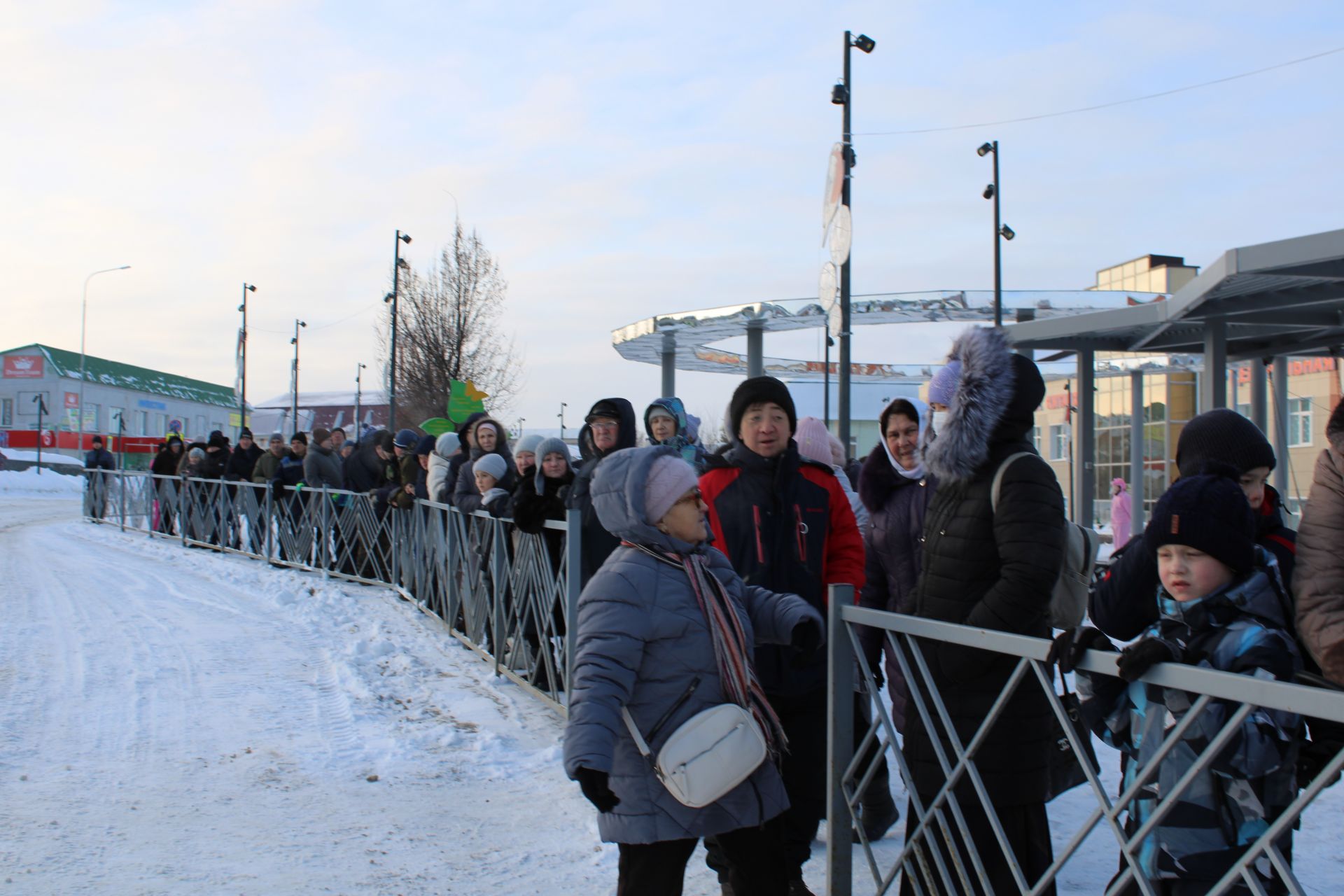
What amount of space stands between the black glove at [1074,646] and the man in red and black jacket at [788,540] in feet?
3.92

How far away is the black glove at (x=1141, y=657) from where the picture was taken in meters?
1.74

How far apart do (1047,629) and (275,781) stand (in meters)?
3.34

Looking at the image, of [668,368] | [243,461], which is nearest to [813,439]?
[243,461]

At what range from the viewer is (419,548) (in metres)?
8.80

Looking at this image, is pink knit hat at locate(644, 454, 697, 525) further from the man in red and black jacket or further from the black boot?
the black boot

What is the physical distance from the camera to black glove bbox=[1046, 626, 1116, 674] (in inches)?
74.3

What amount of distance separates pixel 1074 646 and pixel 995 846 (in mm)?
960

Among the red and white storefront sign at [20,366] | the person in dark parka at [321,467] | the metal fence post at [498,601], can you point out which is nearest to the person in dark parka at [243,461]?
the person in dark parka at [321,467]

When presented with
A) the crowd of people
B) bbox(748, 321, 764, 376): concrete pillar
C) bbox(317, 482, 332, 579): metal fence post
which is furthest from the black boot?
bbox(748, 321, 764, 376): concrete pillar

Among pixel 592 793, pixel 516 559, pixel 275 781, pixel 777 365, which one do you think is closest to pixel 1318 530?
pixel 592 793

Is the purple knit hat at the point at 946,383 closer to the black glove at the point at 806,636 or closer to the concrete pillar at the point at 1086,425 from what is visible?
the black glove at the point at 806,636

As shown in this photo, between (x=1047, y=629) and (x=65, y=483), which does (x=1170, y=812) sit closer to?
(x=1047, y=629)

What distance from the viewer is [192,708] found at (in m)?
5.48

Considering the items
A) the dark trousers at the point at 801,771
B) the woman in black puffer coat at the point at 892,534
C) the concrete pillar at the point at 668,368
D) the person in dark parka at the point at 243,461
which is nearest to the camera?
the dark trousers at the point at 801,771
